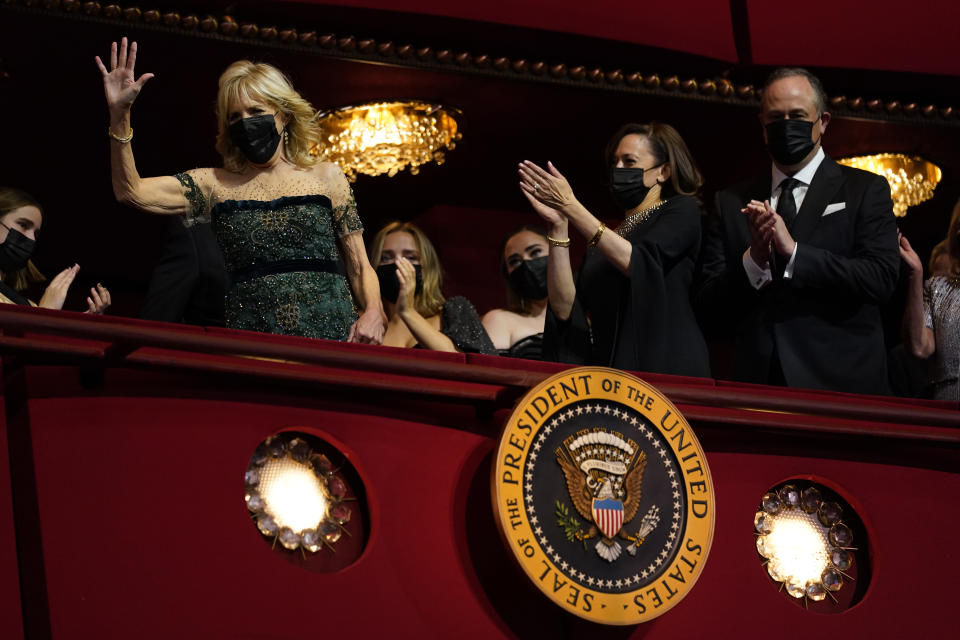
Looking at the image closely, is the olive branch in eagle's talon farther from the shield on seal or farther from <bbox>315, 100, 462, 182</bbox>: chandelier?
<bbox>315, 100, 462, 182</bbox>: chandelier

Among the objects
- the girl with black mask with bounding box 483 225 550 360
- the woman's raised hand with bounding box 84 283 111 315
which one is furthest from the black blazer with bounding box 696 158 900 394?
the woman's raised hand with bounding box 84 283 111 315

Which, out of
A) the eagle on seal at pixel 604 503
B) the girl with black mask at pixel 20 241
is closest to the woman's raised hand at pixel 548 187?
the eagle on seal at pixel 604 503

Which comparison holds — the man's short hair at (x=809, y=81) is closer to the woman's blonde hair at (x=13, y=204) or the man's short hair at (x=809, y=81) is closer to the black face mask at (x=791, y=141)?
the black face mask at (x=791, y=141)

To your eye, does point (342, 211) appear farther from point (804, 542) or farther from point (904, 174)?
point (904, 174)

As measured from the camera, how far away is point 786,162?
3.19 meters

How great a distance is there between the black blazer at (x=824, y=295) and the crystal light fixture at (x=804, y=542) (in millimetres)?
331

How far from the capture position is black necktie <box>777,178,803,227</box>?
123 inches

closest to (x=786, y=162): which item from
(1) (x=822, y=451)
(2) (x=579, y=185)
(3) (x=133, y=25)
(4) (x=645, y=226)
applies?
(4) (x=645, y=226)

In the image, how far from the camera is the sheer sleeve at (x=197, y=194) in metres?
2.96

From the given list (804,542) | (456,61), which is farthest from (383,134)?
(804,542)

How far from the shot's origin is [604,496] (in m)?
2.47

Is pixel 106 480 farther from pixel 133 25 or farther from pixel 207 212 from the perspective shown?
pixel 133 25

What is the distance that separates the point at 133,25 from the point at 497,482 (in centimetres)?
286

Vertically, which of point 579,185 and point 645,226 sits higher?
point 579,185
